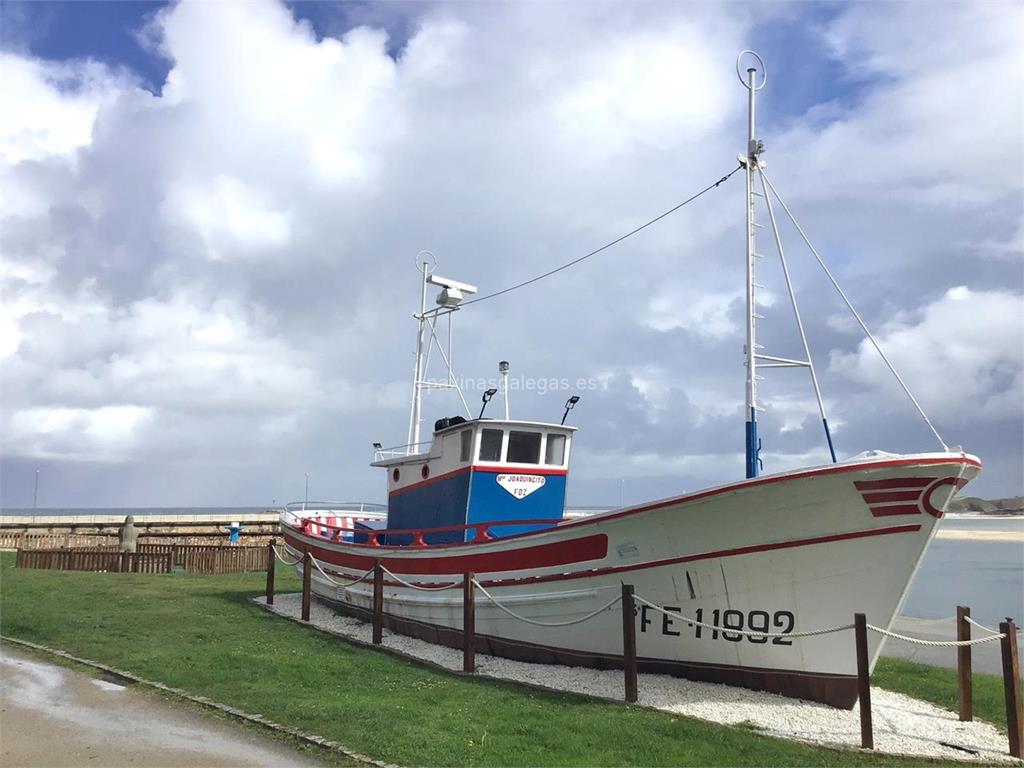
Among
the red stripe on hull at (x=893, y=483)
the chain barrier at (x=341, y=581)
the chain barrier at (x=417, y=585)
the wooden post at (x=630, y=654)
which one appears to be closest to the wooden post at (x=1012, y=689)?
the red stripe on hull at (x=893, y=483)

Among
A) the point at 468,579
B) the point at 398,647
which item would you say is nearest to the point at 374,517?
the point at 398,647

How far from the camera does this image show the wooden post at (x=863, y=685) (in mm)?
7734

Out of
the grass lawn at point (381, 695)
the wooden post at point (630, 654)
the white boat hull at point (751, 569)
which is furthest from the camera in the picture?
the wooden post at point (630, 654)

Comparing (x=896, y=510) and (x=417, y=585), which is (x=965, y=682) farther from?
(x=417, y=585)

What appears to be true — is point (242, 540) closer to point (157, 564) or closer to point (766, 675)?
point (157, 564)

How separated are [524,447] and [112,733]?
7.67m

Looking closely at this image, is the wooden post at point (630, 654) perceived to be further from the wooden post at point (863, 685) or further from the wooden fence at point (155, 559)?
the wooden fence at point (155, 559)

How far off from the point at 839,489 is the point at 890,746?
2.53 meters

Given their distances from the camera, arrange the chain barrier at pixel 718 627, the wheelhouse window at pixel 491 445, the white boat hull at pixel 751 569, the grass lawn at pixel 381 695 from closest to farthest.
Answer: the grass lawn at pixel 381 695 < the white boat hull at pixel 751 569 < the chain barrier at pixel 718 627 < the wheelhouse window at pixel 491 445

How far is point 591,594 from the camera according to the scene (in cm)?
1057

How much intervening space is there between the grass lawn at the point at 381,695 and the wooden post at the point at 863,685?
31 cm

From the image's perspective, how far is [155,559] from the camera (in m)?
22.3

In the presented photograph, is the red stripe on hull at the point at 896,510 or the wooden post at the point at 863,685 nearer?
the wooden post at the point at 863,685

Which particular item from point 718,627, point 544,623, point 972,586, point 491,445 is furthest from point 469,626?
point 972,586
